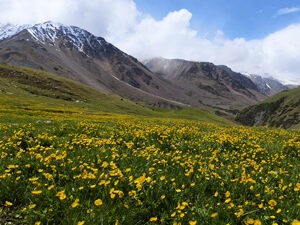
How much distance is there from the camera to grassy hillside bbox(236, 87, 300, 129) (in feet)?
456

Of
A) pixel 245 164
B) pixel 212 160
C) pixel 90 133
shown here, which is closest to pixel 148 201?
pixel 212 160

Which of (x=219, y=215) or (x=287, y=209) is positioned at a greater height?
(x=287, y=209)

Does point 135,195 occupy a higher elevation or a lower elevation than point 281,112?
lower

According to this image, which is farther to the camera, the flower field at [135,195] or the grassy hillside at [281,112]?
the grassy hillside at [281,112]

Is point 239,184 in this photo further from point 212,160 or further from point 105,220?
point 105,220

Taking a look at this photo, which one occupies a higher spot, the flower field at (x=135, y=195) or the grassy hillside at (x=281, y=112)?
the grassy hillside at (x=281, y=112)

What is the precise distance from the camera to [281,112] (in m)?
160

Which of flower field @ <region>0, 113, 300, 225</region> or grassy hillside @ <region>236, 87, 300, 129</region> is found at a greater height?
grassy hillside @ <region>236, 87, 300, 129</region>

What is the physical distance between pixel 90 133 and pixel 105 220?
325 inches

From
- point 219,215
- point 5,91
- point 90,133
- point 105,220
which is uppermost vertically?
point 219,215

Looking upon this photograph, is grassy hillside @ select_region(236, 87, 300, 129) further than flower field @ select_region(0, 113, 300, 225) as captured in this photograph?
Yes

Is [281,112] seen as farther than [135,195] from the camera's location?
Yes

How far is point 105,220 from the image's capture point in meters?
3.12

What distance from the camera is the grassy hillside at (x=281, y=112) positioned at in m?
139
